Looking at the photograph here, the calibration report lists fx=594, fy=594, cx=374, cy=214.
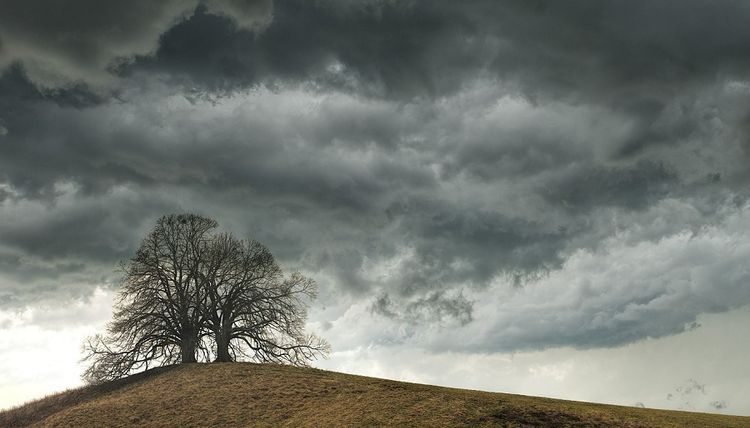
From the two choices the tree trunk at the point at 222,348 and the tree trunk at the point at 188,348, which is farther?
the tree trunk at the point at 222,348

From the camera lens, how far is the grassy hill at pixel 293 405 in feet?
85.1

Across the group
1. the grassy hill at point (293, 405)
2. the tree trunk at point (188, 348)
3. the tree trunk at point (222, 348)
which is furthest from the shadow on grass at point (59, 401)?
the tree trunk at point (222, 348)

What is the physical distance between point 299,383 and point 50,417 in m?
16.4

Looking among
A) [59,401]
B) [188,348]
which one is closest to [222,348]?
[188,348]

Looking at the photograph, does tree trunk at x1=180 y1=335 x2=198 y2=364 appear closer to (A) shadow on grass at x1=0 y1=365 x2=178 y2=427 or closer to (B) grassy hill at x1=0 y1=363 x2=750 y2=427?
(A) shadow on grass at x1=0 y1=365 x2=178 y2=427

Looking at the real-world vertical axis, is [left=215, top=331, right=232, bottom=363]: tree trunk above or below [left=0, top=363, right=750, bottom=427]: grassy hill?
above

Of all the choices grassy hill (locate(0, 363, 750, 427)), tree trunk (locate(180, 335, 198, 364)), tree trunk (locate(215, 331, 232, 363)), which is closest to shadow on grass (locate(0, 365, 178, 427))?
grassy hill (locate(0, 363, 750, 427))

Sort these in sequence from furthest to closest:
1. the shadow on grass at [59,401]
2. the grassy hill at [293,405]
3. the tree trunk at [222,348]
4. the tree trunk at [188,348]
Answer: the tree trunk at [222,348]
the tree trunk at [188,348]
the shadow on grass at [59,401]
the grassy hill at [293,405]

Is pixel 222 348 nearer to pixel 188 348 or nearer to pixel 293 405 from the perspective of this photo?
pixel 188 348

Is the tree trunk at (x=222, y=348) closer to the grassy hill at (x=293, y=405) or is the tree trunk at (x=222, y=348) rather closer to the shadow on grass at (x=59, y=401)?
the grassy hill at (x=293, y=405)

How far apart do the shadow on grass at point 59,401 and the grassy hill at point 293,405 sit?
0.13m

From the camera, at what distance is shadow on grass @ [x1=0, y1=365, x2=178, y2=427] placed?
4053 cm

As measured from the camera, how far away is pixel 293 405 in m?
31.5

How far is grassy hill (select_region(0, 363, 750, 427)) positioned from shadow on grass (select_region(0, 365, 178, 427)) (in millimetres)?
130
